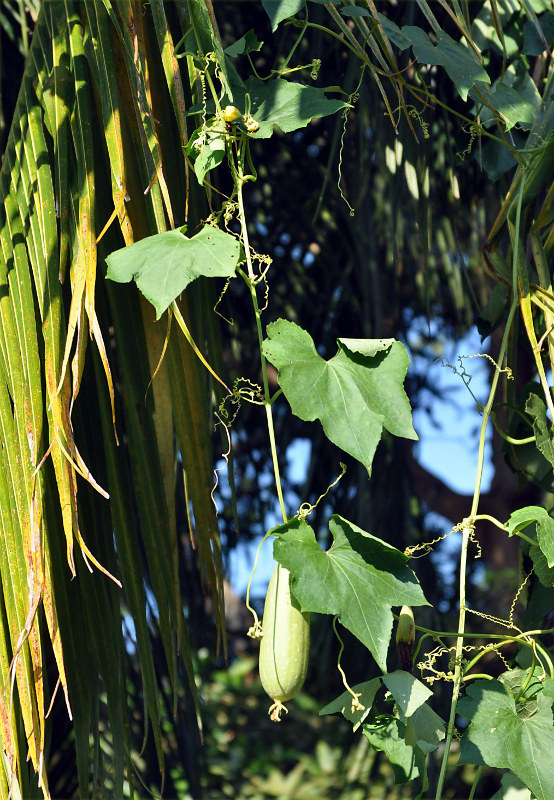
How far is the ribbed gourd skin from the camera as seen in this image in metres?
0.60

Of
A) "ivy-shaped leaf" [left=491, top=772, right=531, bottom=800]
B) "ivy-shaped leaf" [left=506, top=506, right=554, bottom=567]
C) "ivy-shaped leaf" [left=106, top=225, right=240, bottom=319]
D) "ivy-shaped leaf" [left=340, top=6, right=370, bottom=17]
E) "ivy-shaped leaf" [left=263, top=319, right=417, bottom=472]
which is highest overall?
"ivy-shaped leaf" [left=340, top=6, right=370, bottom=17]

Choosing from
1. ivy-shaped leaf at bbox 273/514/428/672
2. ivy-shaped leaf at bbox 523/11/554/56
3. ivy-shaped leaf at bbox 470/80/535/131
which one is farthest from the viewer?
ivy-shaped leaf at bbox 523/11/554/56

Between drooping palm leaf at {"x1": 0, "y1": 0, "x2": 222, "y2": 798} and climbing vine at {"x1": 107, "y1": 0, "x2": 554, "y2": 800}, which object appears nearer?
climbing vine at {"x1": 107, "y1": 0, "x2": 554, "y2": 800}

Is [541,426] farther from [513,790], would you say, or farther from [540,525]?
[513,790]

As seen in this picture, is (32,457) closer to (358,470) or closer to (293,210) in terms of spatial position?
(358,470)

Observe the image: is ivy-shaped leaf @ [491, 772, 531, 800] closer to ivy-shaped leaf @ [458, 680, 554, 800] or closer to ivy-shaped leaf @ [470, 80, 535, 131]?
ivy-shaped leaf @ [458, 680, 554, 800]

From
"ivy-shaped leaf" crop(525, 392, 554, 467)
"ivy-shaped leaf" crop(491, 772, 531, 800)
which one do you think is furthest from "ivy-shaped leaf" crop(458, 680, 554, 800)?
"ivy-shaped leaf" crop(525, 392, 554, 467)

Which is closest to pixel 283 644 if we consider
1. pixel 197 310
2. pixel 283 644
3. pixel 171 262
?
pixel 283 644

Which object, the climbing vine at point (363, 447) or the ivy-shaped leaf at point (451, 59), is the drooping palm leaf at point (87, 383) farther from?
the ivy-shaped leaf at point (451, 59)

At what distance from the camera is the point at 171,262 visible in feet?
2.08

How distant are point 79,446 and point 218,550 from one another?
17cm

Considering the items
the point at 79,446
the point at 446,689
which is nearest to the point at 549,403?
the point at 79,446

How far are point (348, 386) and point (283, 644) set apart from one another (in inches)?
7.7

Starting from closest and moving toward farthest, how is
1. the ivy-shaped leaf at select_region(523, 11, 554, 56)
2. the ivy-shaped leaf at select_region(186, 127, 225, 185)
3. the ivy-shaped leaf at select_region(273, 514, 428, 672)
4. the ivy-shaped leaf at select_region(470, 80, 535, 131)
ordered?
the ivy-shaped leaf at select_region(273, 514, 428, 672) < the ivy-shaped leaf at select_region(186, 127, 225, 185) < the ivy-shaped leaf at select_region(470, 80, 535, 131) < the ivy-shaped leaf at select_region(523, 11, 554, 56)
